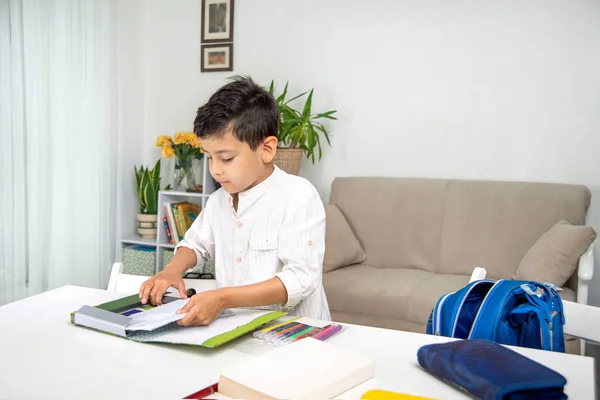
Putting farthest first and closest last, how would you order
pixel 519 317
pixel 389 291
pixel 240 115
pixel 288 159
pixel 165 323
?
pixel 288 159
pixel 389 291
pixel 240 115
pixel 519 317
pixel 165 323

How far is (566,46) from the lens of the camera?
3354mm

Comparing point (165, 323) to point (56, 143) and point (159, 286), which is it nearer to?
point (159, 286)

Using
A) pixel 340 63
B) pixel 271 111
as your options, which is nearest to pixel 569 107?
pixel 340 63

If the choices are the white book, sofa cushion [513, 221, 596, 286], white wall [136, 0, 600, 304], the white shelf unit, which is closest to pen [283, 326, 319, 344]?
the white book

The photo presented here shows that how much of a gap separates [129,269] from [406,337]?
10.8 feet

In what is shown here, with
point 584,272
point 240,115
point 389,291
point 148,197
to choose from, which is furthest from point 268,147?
point 148,197

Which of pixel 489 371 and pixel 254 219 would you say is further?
pixel 254 219

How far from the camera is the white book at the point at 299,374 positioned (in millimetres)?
829

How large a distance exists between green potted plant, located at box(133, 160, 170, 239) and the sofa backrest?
53.4 inches

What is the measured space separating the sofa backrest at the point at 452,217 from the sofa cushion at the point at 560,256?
10.1 inches

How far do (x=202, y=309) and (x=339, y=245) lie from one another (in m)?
2.27

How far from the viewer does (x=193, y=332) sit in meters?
1.12

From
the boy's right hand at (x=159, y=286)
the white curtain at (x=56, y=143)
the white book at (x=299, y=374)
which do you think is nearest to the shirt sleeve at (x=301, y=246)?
the boy's right hand at (x=159, y=286)

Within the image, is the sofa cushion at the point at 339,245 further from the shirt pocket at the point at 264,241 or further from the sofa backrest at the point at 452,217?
the shirt pocket at the point at 264,241
